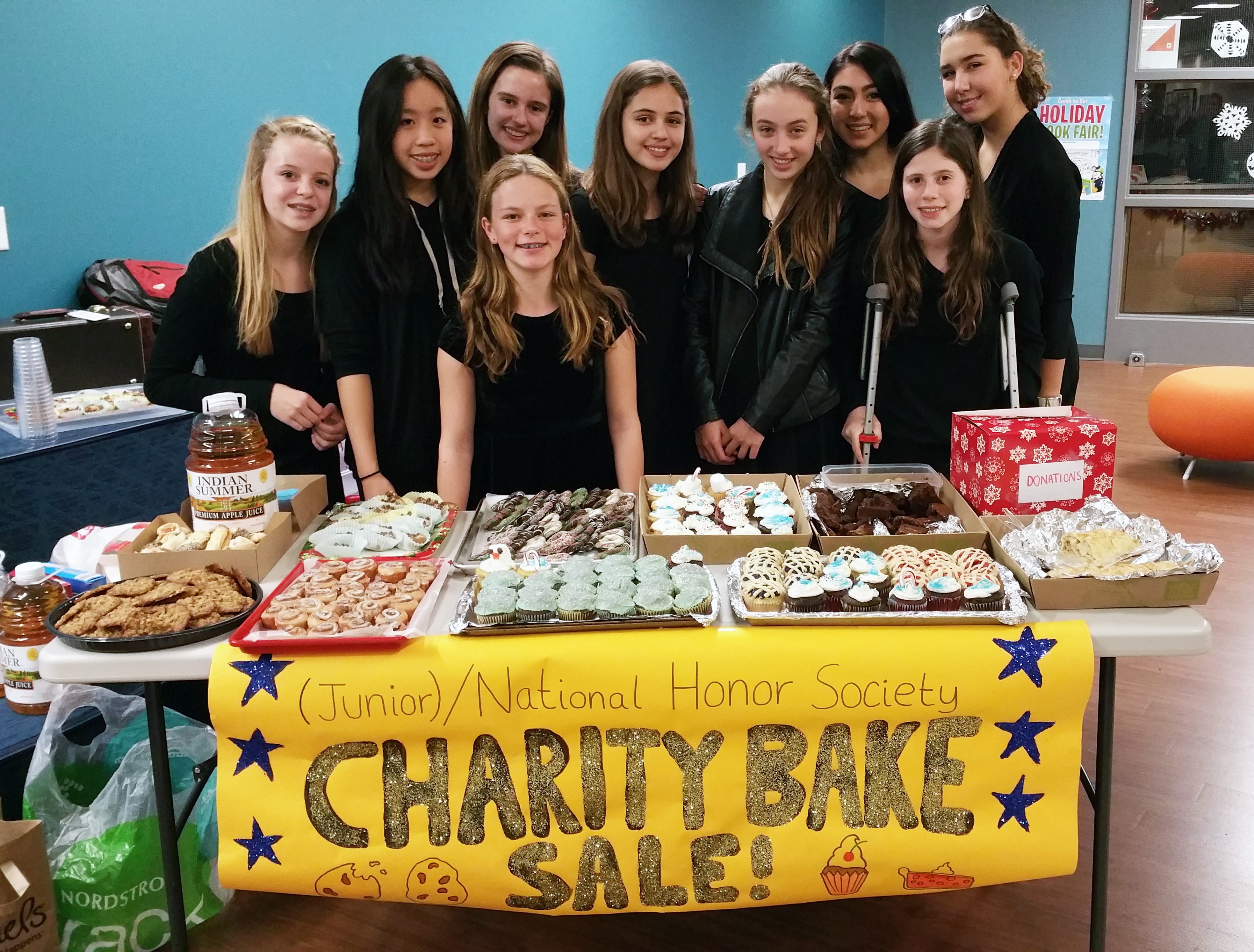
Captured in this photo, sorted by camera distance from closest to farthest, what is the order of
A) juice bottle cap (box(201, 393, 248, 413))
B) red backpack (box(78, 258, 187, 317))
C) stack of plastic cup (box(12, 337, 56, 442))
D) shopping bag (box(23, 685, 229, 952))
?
juice bottle cap (box(201, 393, 248, 413)) < shopping bag (box(23, 685, 229, 952)) < stack of plastic cup (box(12, 337, 56, 442)) < red backpack (box(78, 258, 187, 317))

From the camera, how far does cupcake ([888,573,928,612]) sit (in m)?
1.61

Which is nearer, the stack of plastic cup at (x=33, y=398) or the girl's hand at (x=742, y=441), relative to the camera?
the girl's hand at (x=742, y=441)

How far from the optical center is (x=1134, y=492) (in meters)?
4.88

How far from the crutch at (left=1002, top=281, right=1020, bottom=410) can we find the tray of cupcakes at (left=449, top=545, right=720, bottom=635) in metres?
0.87

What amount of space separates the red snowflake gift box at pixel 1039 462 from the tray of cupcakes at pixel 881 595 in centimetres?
29

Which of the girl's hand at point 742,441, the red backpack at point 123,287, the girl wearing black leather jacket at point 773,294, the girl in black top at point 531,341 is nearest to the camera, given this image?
the girl in black top at point 531,341

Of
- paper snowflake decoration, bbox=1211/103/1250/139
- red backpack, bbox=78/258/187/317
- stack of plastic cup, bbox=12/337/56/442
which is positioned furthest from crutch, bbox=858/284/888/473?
paper snowflake decoration, bbox=1211/103/1250/139

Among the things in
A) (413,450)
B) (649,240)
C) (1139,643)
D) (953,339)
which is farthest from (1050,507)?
(413,450)

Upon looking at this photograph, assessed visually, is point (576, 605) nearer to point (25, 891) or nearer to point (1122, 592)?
point (1122, 592)

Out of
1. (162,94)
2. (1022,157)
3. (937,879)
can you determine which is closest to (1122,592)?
(937,879)

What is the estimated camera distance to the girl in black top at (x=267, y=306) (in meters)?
2.29

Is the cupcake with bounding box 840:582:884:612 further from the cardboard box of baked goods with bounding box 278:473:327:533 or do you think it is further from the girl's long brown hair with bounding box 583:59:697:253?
the girl's long brown hair with bounding box 583:59:697:253

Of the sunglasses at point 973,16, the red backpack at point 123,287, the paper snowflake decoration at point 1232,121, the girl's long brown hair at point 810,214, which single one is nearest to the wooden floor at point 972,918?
the girl's long brown hair at point 810,214

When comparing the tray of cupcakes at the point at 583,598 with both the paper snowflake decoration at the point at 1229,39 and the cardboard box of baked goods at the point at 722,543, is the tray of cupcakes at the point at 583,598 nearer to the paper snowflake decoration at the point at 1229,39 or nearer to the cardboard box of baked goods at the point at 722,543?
the cardboard box of baked goods at the point at 722,543
